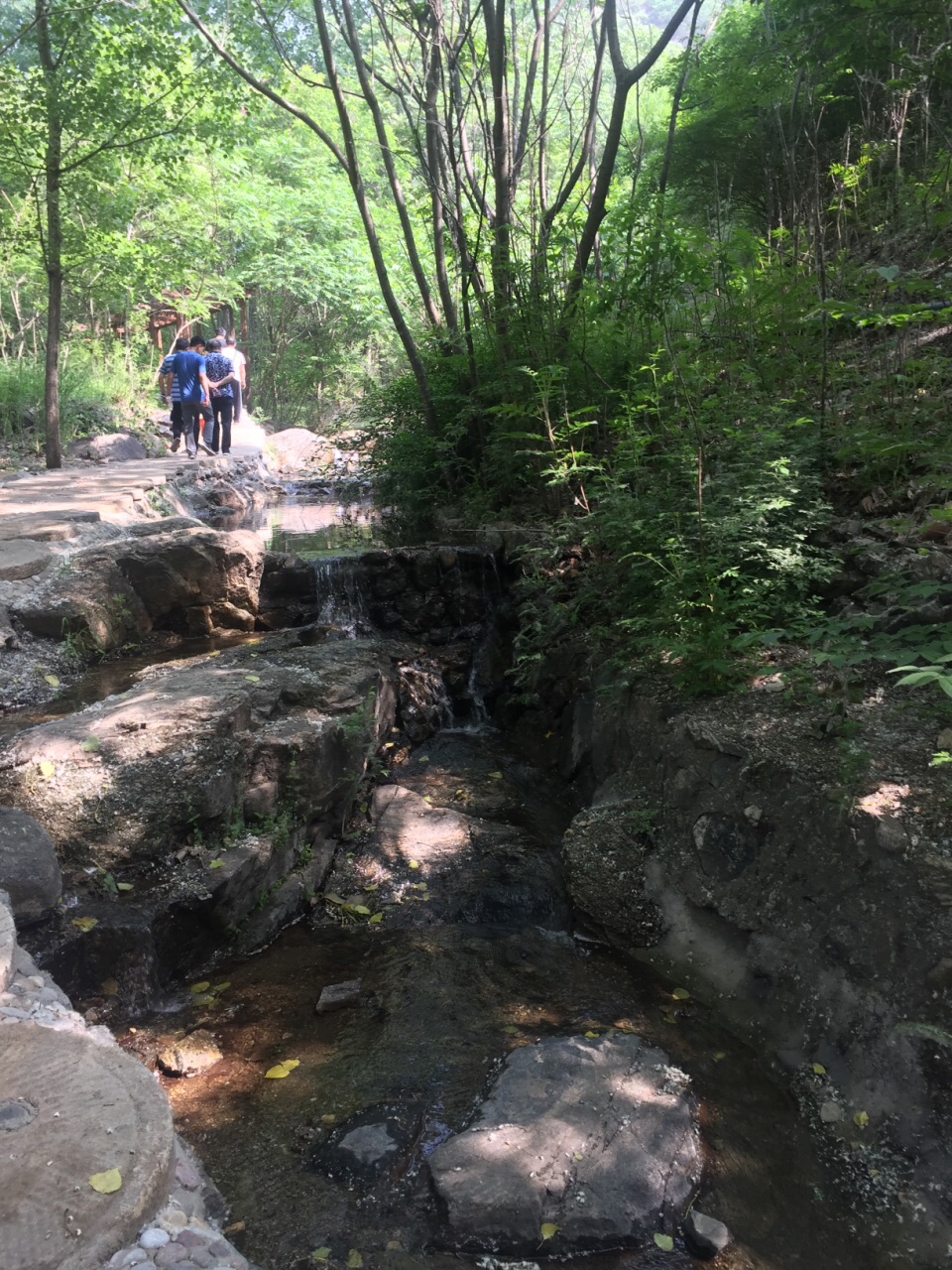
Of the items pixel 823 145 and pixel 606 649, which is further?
pixel 823 145

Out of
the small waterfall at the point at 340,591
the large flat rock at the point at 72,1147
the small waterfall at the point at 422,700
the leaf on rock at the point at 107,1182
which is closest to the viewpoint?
the large flat rock at the point at 72,1147

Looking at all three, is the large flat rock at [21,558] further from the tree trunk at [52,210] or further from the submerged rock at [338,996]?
the submerged rock at [338,996]

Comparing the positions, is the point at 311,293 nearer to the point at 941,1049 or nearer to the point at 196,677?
the point at 196,677

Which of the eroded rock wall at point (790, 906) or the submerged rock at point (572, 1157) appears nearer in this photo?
the submerged rock at point (572, 1157)

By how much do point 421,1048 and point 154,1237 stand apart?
1450 millimetres

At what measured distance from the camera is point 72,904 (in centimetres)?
324

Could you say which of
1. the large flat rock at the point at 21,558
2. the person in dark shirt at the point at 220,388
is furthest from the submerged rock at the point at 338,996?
the person in dark shirt at the point at 220,388

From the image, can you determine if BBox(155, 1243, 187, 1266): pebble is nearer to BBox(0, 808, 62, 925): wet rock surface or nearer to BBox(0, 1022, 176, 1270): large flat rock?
BBox(0, 1022, 176, 1270): large flat rock

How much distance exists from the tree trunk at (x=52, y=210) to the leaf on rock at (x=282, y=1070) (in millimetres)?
9268

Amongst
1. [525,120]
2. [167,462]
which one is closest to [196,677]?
[525,120]

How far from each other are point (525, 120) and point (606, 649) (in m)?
5.81

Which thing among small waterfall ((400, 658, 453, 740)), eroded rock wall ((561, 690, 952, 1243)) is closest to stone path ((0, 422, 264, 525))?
small waterfall ((400, 658, 453, 740))

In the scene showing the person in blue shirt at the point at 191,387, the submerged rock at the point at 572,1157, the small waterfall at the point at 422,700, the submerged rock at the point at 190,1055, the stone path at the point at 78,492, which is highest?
the person in blue shirt at the point at 191,387

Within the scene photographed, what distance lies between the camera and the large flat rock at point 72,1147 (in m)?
1.61
